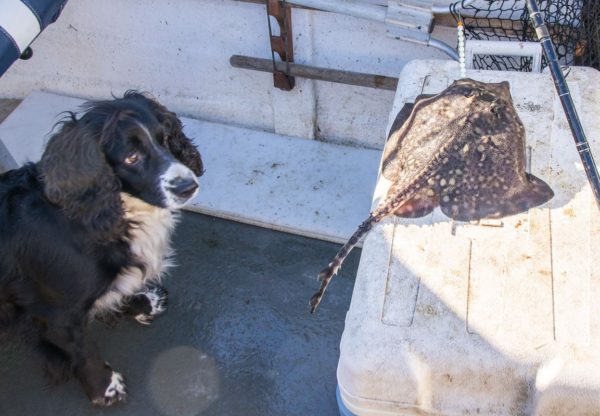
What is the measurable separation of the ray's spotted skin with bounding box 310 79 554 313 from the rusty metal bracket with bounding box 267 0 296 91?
4.13 feet

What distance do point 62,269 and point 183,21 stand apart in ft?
5.59

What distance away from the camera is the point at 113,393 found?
8.92 ft

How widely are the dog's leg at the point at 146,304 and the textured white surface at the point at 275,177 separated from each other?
59 cm

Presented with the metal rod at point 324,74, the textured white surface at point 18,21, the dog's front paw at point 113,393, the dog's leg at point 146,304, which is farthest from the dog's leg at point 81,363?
the metal rod at point 324,74

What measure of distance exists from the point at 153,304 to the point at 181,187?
90 cm

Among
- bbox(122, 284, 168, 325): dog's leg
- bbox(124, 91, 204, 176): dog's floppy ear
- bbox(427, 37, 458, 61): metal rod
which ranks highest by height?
bbox(427, 37, 458, 61): metal rod

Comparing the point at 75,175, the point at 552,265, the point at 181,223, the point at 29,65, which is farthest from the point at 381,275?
the point at 29,65

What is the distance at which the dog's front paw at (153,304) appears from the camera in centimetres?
299

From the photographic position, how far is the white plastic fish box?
1.68m

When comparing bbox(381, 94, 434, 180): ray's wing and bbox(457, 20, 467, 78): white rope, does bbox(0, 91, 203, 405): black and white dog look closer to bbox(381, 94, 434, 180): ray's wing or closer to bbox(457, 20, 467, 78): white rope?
bbox(381, 94, 434, 180): ray's wing

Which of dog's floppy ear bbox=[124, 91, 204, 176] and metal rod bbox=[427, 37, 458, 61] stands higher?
metal rod bbox=[427, 37, 458, 61]

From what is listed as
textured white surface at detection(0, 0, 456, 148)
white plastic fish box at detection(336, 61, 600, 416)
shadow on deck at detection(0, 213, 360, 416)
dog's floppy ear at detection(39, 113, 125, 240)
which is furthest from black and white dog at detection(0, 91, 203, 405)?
textured white surface at detection(0, 0, 456, 148)

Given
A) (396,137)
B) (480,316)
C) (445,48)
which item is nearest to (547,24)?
(445,48)

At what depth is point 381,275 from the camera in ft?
6.14
